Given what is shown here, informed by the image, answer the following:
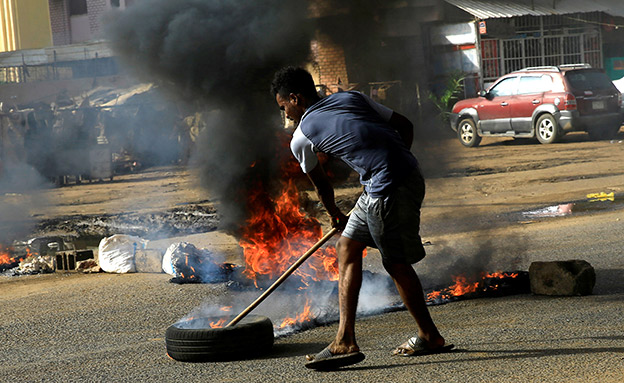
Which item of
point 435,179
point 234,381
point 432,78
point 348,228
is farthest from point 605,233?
point 432,78

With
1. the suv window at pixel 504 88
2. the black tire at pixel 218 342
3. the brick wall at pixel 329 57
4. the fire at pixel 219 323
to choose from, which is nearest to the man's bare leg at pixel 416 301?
the black tire at pixel 218 342

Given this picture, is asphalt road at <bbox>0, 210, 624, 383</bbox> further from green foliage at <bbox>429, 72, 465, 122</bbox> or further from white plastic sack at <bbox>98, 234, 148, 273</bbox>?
green foliage at <bbox>429, 72, 465, 122</bbox>

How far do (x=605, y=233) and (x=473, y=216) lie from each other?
275cm

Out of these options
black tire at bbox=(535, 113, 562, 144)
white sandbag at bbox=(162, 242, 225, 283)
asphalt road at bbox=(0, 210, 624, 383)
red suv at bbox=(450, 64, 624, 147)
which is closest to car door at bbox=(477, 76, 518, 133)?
red suv at bbox=(450, 64, 624, 147)

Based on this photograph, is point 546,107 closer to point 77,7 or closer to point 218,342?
point 218,342

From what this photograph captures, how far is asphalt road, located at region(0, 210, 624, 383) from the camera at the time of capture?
439cm

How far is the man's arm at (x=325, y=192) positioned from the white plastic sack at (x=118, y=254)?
433 cm

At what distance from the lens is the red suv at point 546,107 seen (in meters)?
18.4

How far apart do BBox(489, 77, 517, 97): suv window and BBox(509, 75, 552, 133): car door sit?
25 cm

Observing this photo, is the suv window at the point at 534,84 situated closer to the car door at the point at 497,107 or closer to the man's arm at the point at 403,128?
the car door at the point at 497,107

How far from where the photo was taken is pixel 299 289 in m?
6.64

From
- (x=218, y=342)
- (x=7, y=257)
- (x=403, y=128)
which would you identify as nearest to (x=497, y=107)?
(x=7, y=257)

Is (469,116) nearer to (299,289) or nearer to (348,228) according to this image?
(299,289)

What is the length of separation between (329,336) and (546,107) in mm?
14581
